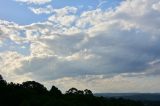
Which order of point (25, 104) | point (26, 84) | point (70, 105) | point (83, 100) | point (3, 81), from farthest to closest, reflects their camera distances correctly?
point (3, 81) → point (26, 84) → point (83, 100) → point (25, 104) → point (70, 105)

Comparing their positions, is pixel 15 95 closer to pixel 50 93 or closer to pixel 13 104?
pixel 13 104

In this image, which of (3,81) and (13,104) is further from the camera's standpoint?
(3,81)

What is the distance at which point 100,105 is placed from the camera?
132 metres

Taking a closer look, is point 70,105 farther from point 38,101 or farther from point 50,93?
point 50,93

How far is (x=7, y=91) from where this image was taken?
14112 cm

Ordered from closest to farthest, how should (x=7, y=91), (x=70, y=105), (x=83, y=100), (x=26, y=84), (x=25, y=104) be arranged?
1. (x=70, y=105)
2. (x=25, y=104)
3. (x=83, y=100)
4. (x=7, y=91)
5. (x=26, y=84)

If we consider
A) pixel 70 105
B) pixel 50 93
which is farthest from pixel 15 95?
pixel 70 105

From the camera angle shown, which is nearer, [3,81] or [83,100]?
[83,100]

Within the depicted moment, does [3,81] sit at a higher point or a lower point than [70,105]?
higher

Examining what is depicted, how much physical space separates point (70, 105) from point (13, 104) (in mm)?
33647

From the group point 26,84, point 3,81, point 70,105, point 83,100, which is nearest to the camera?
point 70,105

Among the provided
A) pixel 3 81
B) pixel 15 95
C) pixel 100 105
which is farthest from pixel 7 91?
pixel 100 105

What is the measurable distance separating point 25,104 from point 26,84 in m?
42.0

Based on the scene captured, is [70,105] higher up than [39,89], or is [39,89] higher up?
[39,89]
